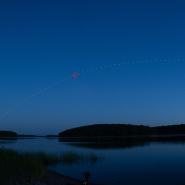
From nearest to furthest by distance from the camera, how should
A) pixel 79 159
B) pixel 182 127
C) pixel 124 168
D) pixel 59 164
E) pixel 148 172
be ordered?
1. pixel 148 172
2. pixel 124 168
3. pixel 59 164
4. pixel 79 159
5. pixel 182 127

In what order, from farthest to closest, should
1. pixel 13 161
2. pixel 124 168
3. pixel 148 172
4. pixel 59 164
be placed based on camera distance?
pixel 59 164, pixel 124 168, pixel 148 172, pixel 13 161

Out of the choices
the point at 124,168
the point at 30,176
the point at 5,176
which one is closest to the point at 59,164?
the point at 124,168

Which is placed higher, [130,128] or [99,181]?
[130,128]

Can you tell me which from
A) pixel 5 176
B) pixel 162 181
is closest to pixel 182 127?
pixel 162 181

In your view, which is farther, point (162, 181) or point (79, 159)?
point (79, 159)

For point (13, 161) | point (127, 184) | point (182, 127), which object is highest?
point (182, 127)

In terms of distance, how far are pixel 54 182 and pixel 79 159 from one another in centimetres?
2069

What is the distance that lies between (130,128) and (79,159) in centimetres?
15473

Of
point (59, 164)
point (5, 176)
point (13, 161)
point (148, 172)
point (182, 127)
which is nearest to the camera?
point (5, 176)

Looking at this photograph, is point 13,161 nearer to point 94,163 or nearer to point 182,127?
point 94,163

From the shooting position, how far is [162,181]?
30859mm

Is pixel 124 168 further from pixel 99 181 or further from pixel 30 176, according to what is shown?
pixel 30 176

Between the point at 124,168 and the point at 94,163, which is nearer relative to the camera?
the point at 124,168

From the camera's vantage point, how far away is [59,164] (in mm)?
42406
